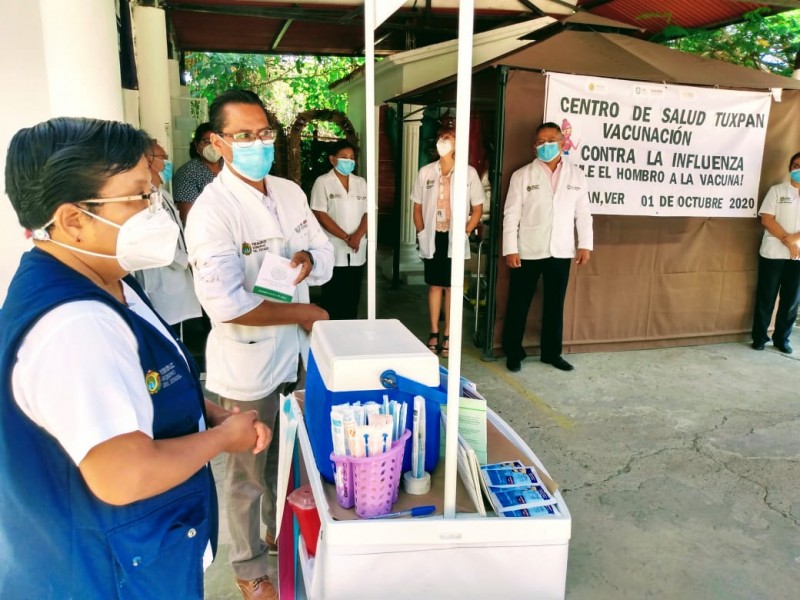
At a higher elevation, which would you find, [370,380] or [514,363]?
[370,380]

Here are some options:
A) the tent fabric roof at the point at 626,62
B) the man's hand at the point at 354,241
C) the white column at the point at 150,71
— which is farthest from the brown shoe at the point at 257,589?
the tent fabric roof at the point at 626,62

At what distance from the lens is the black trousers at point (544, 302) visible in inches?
191

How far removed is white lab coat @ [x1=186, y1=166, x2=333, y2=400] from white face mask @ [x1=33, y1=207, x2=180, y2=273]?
62cm

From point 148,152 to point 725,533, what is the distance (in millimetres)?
2952

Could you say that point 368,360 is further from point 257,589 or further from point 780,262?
point 780,262

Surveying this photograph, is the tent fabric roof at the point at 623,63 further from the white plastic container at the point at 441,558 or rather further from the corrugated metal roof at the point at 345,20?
the white plastic container at the point at 441,558

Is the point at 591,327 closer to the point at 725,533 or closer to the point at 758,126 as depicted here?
the point at 758,126

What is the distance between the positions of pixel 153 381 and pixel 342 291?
4.34 meters

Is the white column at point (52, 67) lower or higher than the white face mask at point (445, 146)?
higher

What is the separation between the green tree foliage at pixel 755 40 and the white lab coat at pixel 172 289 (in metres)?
6.28

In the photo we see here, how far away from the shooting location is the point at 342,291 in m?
5.52

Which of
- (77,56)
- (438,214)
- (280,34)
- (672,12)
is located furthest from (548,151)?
(280,34)

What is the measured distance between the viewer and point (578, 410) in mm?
4195

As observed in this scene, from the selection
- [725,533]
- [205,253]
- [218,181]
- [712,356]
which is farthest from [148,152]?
[712,356]
